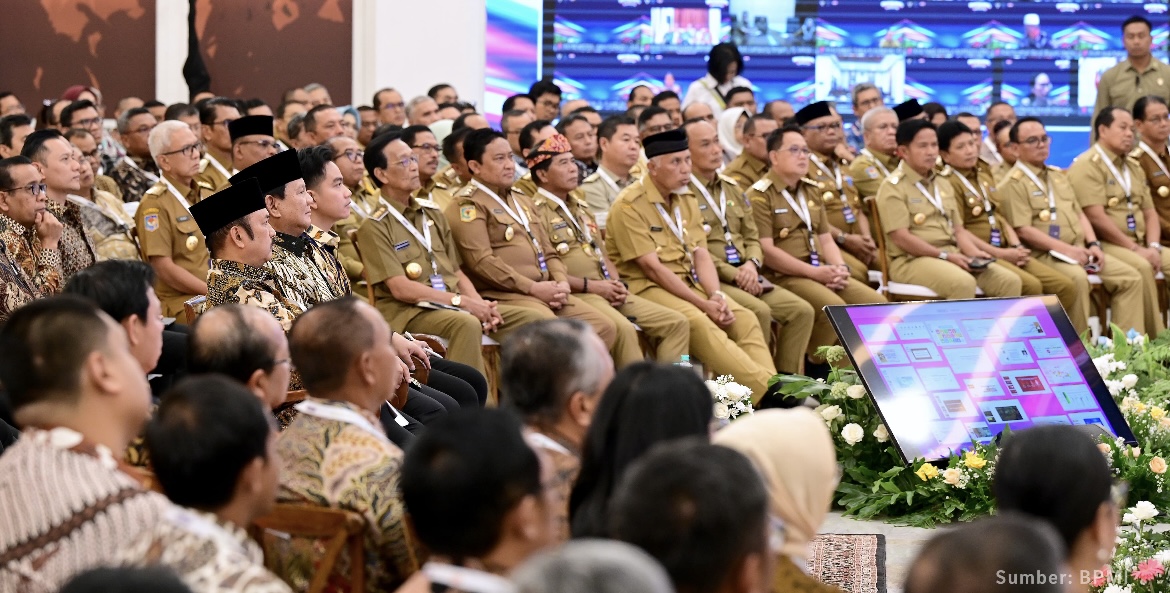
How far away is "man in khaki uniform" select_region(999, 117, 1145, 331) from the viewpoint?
7.64 meters

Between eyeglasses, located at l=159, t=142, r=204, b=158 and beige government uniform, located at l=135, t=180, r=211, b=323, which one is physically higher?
eyeglasses, located at l=159, t=142, r=204, b=158

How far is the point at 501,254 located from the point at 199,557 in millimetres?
4210

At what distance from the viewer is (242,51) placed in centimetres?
1133

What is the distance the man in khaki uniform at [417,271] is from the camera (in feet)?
18.2

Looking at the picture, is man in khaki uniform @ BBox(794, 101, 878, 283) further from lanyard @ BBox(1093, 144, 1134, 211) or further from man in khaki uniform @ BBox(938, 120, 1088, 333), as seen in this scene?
lanyard @ BBox(1093, 144, 1134, 211)

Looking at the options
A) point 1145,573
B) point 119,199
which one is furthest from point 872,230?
point 1145,573

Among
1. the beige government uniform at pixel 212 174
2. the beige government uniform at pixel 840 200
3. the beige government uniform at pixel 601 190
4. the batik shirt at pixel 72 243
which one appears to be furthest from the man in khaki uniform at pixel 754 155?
the batik shirt at pixel 72 243

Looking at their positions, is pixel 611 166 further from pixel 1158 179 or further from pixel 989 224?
pixel 1158 179

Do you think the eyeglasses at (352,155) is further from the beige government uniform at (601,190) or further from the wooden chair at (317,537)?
the wooden chair at (317,537)

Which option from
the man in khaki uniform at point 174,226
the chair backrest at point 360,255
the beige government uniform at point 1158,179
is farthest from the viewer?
the beige government uniform at point 1158,179

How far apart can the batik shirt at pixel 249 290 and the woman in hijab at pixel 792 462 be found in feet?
6.55

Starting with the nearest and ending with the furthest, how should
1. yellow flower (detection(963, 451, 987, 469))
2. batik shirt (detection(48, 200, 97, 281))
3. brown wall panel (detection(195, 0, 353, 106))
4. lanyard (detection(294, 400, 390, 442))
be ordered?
1. lanyard (detection(294, 400, 390, 442))
2. yellow flower (detection(963, 451, 987, 469))
3. batik shirt (detection(48, 200, 97, 281))
4. brown wall panel (detection(195, 0, 353, 106))

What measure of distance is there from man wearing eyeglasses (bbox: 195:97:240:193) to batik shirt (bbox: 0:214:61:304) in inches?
59.8

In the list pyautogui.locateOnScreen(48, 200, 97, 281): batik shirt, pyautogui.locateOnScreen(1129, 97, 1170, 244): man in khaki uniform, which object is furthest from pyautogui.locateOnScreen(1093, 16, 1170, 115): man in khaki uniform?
pyautogui.locateOnScreen(48, 200, 97, 281): batik shirt
